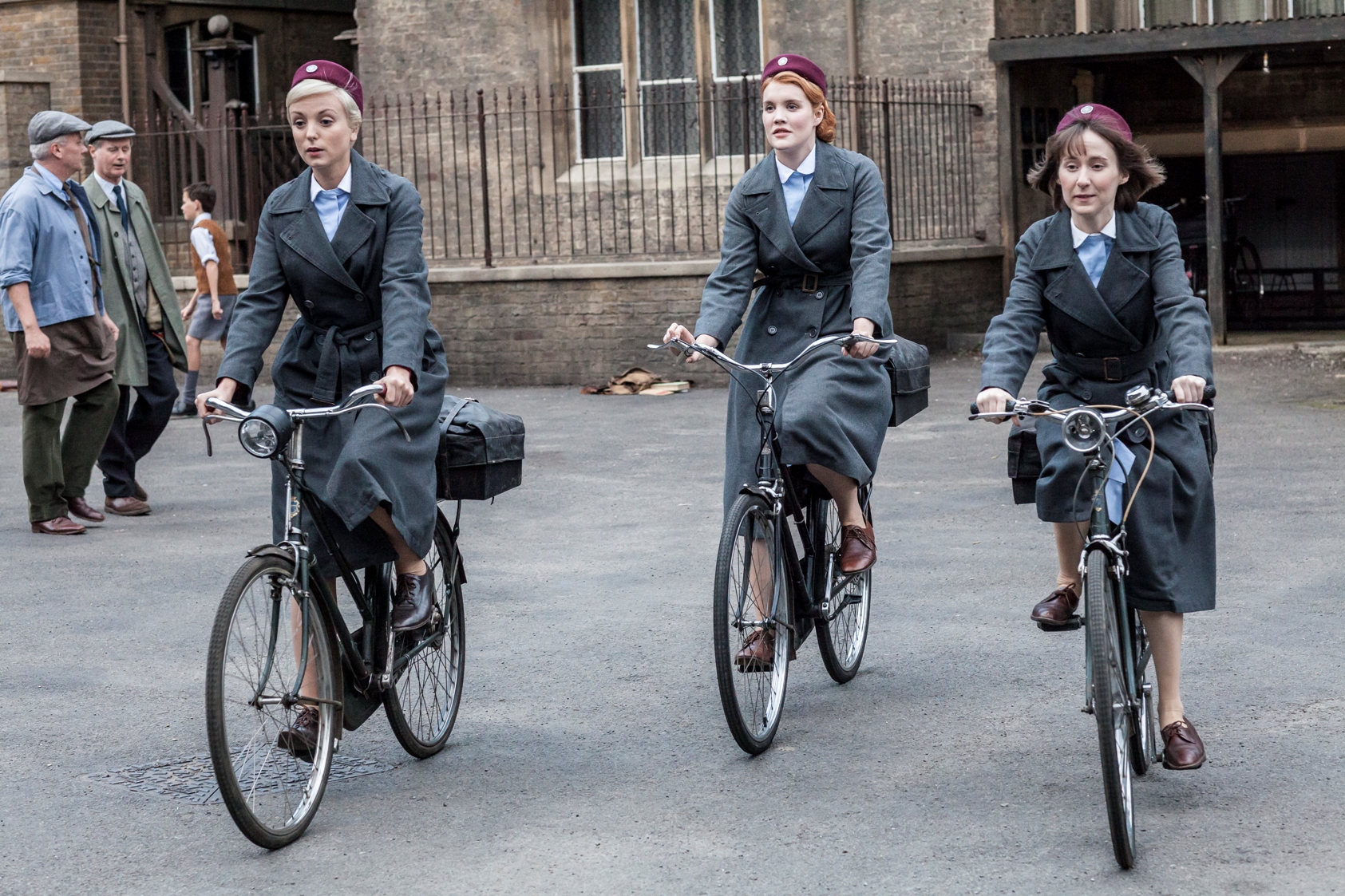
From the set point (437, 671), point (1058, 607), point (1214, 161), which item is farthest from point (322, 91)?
point (1214, 161)

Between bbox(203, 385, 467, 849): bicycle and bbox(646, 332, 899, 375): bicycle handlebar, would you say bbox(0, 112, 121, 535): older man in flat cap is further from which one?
bbox(646, 332, 899, 375): bicycle handlebar

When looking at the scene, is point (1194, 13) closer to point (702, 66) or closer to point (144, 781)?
point (702, 66)

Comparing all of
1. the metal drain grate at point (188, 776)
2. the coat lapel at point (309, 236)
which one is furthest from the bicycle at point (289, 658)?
the coat lapel at point (309, 236)

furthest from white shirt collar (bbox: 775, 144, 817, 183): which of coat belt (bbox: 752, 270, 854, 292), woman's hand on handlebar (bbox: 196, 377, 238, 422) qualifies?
woman's hand on handlebar (bbox: 196, 377, 238, 422)

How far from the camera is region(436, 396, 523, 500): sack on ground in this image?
5.05 m

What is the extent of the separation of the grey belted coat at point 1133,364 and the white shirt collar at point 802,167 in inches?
39.6

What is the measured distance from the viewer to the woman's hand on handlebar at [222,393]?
14.8ft

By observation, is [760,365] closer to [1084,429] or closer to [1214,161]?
[1084,429]

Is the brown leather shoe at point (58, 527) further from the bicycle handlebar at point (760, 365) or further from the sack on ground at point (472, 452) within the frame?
the bicycle handlebar at point (760, 365)

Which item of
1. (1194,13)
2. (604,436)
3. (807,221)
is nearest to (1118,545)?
(807,221)

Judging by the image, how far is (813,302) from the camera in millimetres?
5707

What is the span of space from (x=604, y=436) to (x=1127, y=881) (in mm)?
8896

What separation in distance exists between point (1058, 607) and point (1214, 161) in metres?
13.1

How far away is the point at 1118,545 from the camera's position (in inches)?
171
